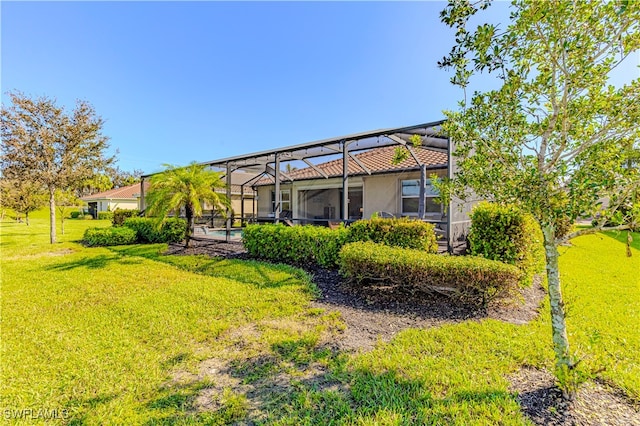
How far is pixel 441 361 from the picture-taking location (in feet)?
10.4

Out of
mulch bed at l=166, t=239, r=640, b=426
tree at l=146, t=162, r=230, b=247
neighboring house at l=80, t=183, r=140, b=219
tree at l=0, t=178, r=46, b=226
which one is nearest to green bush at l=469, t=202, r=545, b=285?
mulch bed at l=166, t=239, r=640, b=426

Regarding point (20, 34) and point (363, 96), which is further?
point (363, 96)

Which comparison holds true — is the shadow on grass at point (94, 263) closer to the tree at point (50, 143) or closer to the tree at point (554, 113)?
the tree at point (50, 143)

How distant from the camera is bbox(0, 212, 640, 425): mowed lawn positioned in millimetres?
2514

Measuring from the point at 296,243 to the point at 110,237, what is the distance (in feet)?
34.4

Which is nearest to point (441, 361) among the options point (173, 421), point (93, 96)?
point (173, 421)

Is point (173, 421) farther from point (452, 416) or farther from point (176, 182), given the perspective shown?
point (176, 182)

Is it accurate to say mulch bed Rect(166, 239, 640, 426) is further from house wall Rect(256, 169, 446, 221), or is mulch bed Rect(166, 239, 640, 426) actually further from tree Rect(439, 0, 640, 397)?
house wall Rect(256, 169, 446, 221)

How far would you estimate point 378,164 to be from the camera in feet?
48.2

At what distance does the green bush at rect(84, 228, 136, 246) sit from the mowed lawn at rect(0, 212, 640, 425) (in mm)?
7946

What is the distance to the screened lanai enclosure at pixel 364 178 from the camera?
839 centimetres

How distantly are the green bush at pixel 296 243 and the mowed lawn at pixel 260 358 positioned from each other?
1662mm

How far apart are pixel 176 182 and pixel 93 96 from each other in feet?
28.3

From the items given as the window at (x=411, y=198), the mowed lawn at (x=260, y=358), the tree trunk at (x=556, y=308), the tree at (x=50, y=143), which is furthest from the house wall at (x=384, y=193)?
the tree at (x=50, y=143)
